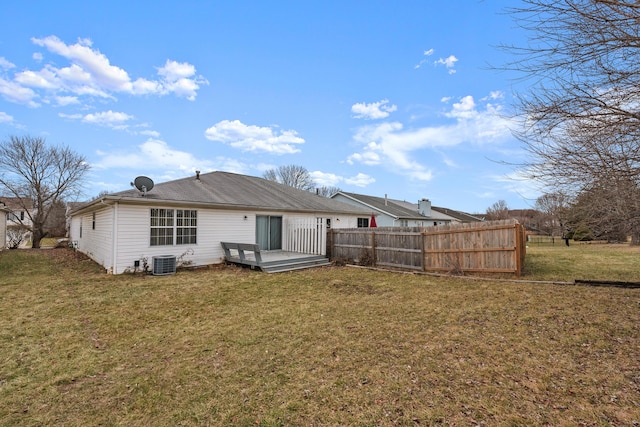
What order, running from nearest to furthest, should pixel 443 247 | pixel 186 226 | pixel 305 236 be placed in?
pixel 443 247 < pixel 186 226 < pixel 305 236

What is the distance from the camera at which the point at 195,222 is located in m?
11.5

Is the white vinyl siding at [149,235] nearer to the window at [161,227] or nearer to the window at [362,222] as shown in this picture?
the window at [161,227]

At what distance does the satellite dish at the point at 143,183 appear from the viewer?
1022 centimetres

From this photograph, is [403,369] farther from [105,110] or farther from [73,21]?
[105,110]

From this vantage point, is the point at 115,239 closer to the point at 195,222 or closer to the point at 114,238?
the point at 114,238

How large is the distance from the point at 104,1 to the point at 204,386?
1150 cm

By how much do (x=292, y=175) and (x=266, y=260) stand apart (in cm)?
3495

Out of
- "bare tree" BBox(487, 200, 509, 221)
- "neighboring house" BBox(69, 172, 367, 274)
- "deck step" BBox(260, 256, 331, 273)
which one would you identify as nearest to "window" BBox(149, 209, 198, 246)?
"neighboring house" BBox(69, 172, 367, 274)

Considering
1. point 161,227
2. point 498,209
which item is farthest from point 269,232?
point 498,209

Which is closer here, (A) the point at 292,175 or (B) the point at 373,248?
(B) the point at 373,248

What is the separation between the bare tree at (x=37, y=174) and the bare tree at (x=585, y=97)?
32.6 meters

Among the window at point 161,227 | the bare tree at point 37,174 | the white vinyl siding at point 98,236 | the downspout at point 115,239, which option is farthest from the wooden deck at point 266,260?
the bare tree at point 37,174

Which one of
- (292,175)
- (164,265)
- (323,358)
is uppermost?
(292,175)

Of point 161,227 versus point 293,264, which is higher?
point 161,227
